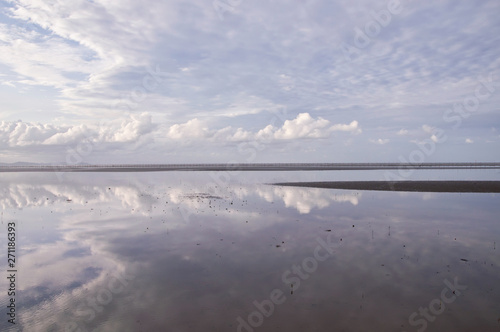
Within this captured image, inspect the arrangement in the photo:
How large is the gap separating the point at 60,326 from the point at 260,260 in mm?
8589

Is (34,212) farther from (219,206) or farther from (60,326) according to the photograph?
(60,326)

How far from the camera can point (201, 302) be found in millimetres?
10773

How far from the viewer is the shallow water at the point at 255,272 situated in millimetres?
9781

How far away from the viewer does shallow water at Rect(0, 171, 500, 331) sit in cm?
978

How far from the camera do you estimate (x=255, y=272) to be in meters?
13.6

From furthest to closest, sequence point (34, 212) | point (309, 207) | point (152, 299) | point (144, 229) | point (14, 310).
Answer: point (309, 207)
point (34, 212)
point (144, 229)
point (152, 299)
point (14, 310)

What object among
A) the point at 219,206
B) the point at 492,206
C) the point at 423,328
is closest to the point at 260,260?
the point at 423,328

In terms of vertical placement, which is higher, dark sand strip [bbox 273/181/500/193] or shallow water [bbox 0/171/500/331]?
shallow water [bbox 0/171/500/331]

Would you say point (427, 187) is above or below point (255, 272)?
below

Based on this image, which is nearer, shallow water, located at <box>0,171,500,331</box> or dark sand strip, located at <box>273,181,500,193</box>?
shallow water, located at <box>0,171,500,331</box>

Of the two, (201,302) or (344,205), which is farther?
(344,205)

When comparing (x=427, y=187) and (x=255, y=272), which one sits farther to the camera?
(x=427, y=187)

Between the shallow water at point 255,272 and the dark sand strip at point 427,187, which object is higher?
the shallow water at point 255,272

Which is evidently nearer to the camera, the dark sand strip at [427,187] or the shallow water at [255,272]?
the shallow water at [255,272]
